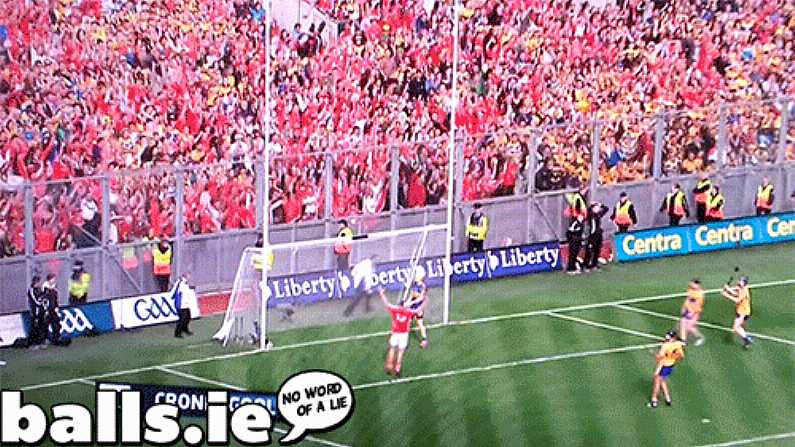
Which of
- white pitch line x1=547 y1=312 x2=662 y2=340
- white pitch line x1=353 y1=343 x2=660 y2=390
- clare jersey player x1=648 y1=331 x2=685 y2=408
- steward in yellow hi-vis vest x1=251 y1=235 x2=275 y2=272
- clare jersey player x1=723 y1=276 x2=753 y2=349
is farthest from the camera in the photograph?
white pitch line x1=547 y1=312 x2=662 y2=340

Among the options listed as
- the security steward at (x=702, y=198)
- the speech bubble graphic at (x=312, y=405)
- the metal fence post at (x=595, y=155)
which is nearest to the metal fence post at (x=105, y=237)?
the speech bubble graphic at (x=312, y=405)

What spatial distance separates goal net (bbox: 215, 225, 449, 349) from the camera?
96.2ft

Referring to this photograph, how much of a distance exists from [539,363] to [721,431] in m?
3.84

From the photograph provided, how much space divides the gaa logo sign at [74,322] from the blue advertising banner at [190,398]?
10.3 ft

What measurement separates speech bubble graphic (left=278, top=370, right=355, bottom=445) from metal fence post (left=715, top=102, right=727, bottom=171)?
13.2 metres

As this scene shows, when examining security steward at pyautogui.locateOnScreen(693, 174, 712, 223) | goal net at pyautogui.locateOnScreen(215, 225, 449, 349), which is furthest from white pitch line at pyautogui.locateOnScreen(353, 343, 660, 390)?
security steward at pyautogui.locateOnScreen(693, 174, 712, 223)

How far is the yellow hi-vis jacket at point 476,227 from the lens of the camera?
34031 mm

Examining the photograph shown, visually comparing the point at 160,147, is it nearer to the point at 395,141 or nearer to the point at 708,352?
the point at 395,141

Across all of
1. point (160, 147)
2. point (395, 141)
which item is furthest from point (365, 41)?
point (160, 147)

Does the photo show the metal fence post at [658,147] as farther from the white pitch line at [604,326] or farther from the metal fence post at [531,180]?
the white pitch line at [604,326]

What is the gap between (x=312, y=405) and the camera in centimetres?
2584

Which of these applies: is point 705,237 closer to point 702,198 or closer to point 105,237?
point 702,198

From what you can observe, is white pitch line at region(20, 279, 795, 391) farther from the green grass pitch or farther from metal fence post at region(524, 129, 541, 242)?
metal fence post at region(524, 129, 541, 242)

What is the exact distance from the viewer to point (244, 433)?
25.2 meters
